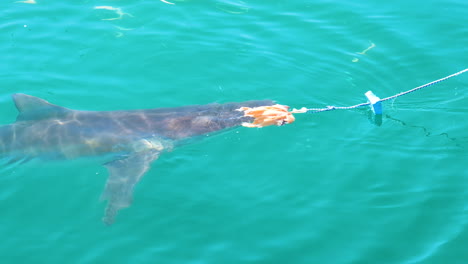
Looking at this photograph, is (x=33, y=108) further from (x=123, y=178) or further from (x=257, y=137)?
(x=257, y=137)

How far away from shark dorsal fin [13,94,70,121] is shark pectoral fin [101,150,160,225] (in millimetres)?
1677

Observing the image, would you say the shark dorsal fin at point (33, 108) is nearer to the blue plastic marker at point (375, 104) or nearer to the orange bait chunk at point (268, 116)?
the orange bait chunk at point (268, 116)

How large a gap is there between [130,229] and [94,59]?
5896 mm

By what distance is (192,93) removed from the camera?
39.1 ft

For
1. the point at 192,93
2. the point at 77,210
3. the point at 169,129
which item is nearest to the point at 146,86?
the point at 192,93

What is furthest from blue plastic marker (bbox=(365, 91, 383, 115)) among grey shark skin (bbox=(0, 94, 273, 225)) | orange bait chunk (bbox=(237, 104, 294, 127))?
grey shark skin (bbox=(0, 94, 273, 225))

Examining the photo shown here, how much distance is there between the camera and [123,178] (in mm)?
9461

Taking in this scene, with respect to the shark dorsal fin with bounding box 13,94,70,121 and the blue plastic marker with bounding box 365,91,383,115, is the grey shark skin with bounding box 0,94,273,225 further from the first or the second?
the blue plastic marker with bounding box 365,91,383,115

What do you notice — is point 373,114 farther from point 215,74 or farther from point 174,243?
point 174,243

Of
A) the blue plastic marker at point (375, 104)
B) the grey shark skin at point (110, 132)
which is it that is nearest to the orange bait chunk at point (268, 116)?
the grey shark skin at point (110, 132)

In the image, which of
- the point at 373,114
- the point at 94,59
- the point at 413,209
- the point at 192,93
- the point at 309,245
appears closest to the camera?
the point at 309,245

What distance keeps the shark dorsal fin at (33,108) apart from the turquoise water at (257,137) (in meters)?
1.07

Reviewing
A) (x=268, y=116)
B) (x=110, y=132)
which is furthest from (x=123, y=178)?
(x=268, y=116)

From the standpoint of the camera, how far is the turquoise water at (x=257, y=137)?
817 cm
